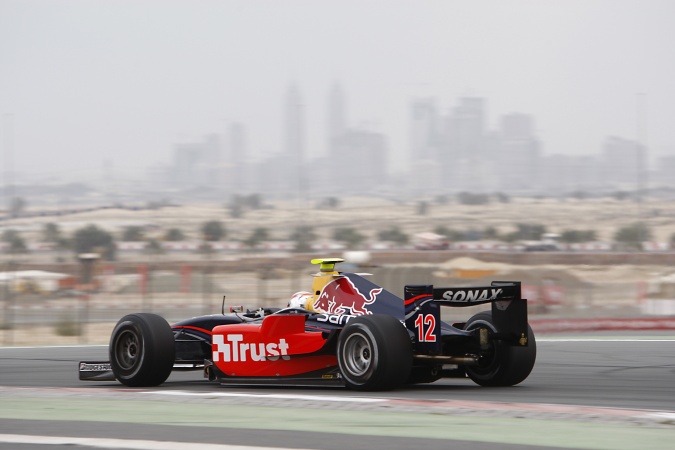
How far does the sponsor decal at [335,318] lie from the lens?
1018 centimetres

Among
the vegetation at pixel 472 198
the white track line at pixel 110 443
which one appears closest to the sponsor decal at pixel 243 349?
the white track line at pixel 110 443

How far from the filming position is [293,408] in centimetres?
839

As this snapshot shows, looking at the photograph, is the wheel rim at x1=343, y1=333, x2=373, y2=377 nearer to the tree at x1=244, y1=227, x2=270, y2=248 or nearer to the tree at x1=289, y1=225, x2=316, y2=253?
the tree at x1=289, y1=225, x2=316, y2=253

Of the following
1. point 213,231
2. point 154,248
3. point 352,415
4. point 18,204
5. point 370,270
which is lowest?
point 352,415

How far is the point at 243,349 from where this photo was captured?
1047cm

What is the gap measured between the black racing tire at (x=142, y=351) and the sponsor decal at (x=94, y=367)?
0.38m

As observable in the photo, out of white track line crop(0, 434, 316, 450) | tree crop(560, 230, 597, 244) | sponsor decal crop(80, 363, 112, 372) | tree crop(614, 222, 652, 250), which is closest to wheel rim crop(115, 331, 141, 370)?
sponsor decal crop(80, 363, 112, 372)

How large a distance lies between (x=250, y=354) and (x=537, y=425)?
407 cm

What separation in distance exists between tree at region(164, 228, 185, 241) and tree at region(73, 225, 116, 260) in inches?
113

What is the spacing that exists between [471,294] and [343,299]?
1383 millimetres

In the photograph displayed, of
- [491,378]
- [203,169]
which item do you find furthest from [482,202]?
[491,378]

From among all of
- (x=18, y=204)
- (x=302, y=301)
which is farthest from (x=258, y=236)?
(x=302, y=301)

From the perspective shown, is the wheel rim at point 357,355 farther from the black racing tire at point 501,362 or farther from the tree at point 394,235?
the tree at point 394,235

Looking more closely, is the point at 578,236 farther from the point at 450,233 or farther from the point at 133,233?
the point at 133,233
